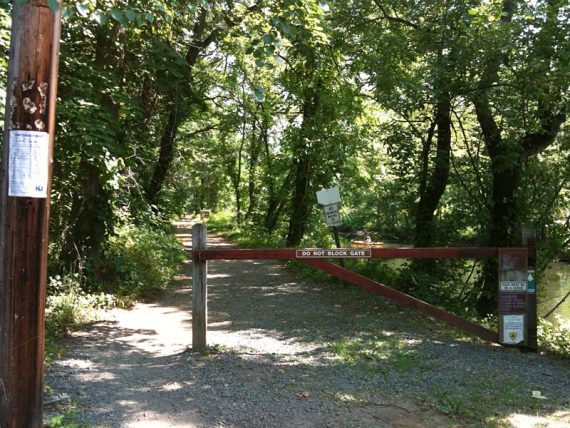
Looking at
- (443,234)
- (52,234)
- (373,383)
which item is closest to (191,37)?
(52,234)

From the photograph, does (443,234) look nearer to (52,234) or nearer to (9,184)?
(52,234)

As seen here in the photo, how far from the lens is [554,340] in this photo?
6.35 m

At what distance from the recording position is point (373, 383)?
4742mm

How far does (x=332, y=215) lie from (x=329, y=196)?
402 millimetres

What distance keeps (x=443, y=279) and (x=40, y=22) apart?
8.88 meters

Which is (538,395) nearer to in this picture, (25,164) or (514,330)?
(514,330)

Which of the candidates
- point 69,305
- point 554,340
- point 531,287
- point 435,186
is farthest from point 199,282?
point 435,186

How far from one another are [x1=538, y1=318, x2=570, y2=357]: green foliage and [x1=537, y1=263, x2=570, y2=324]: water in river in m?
1.96

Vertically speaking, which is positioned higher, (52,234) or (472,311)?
(52,234)

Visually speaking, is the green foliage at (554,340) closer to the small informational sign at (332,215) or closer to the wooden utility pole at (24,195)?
the small informational sign at (332,215)

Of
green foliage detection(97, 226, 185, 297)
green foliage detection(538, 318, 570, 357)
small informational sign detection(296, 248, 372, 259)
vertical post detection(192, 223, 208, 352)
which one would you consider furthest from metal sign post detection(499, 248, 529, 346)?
green foliage detection(97, 226, 185, 297)

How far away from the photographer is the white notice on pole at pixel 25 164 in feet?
9.47

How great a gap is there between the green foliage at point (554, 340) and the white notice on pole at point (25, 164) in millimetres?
5672

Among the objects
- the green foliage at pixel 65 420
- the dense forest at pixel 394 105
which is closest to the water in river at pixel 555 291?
the dense forest at pixel 394 105
